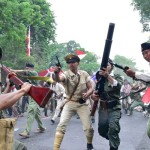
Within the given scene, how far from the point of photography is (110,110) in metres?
6.62

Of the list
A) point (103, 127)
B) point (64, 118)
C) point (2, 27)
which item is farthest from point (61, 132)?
point (2, 27)

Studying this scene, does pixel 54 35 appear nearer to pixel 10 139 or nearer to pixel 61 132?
pixel 61 132

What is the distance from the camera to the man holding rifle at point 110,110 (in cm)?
643

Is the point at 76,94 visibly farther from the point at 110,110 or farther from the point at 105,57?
the point at 105,57

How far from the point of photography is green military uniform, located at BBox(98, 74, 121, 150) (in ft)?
21.1

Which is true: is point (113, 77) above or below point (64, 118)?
above

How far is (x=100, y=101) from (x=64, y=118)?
2.78 ft

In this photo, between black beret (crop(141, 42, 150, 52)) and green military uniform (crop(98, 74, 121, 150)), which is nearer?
black beret (crop(141, 42, 150, 52))

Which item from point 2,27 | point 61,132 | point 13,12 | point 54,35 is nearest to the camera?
point 61,132

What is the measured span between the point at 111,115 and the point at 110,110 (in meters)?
0.09

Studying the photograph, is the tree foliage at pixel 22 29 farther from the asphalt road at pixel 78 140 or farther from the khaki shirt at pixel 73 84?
the khaki shirt at pixel 73 84

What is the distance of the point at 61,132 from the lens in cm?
691

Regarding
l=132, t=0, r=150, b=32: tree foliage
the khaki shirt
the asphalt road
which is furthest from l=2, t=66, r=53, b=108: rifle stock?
l=132, t=0, r=150, b=32: tree foliage

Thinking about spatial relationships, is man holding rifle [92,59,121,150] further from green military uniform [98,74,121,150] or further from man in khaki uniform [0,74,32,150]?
man in khaki uniform [0,74,32,150]
